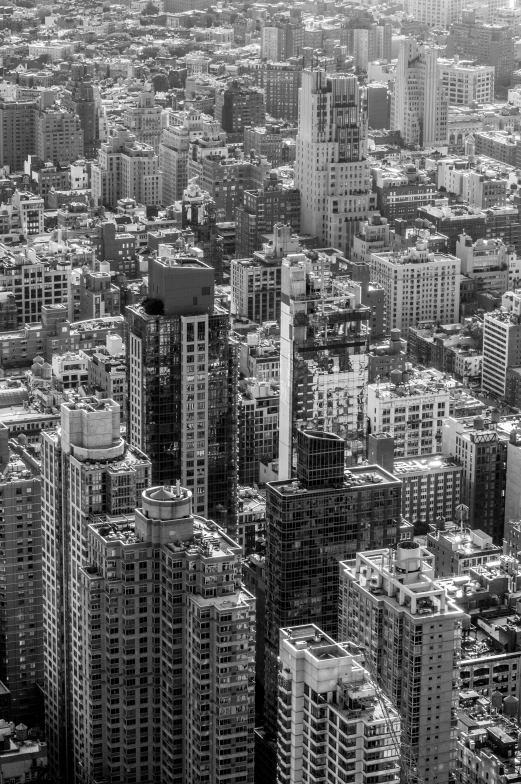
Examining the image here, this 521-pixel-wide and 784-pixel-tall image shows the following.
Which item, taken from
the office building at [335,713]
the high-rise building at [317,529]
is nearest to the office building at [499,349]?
the high-rise building at [317,529]

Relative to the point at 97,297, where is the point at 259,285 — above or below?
above

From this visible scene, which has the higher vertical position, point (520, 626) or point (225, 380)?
point (225, 380)

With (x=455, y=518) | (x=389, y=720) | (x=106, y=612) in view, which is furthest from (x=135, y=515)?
(x=455, y=518)

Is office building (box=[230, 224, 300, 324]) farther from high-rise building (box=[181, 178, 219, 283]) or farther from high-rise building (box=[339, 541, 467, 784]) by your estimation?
high-rise building (box=[339, 541, 467, 784])

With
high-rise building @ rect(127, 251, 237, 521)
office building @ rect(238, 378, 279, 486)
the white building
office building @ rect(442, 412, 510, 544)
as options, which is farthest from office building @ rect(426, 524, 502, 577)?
the white building

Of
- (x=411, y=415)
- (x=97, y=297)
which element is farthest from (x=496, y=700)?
(x=97, y=297)

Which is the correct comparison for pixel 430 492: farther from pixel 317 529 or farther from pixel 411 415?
pixel 317 529

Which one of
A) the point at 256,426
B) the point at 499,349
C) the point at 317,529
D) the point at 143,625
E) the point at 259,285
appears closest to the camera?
the point at 143,625

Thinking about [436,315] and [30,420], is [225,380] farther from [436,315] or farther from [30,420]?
[436,315]
